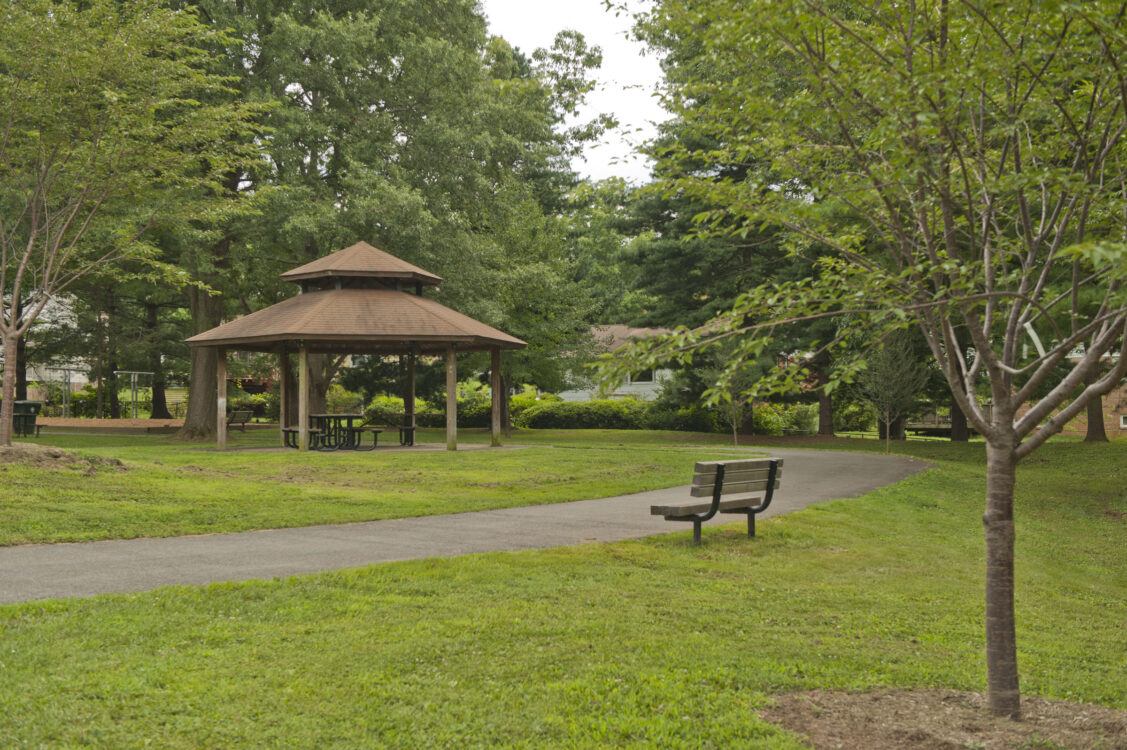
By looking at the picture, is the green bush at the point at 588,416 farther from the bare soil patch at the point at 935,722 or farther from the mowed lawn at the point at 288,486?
the bare soil patch at the point at 935,722

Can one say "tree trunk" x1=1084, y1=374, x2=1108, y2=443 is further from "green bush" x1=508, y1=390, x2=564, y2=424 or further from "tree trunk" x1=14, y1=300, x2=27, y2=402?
"tree trunk" x1=14, y1=300, x2=27, y2=402

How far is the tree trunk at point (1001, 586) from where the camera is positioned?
4.49m

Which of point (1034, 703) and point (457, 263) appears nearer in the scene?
point (1034, 703)

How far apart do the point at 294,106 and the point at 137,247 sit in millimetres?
12643

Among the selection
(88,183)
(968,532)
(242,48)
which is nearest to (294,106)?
(242,48)

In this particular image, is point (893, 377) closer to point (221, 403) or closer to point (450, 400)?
point (450, 400)

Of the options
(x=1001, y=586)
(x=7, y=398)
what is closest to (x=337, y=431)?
(x=7, y=398)

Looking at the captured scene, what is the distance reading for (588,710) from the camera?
4.52 meters

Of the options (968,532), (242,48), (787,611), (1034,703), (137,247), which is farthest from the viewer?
(242,48)

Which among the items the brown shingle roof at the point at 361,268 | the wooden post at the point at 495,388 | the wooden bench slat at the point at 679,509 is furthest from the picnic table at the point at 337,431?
the wooden bench slat at the point at 679,509

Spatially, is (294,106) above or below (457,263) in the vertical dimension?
above

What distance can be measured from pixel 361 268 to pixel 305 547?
16.1 metres

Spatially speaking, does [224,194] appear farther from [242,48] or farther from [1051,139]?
[1051,139]

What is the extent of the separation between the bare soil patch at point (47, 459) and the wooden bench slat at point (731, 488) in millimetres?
9283
